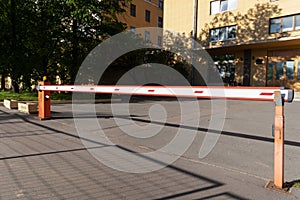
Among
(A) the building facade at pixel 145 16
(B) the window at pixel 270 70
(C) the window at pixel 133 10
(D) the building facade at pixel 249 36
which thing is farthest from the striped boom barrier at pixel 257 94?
(C) the window at pixel 133 10

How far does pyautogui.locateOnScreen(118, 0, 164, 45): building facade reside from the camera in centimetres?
3512

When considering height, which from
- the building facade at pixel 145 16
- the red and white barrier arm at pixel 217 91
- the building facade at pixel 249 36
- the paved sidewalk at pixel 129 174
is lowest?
the paved sidewalk at pixel 129 174

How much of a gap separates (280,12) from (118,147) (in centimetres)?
2211

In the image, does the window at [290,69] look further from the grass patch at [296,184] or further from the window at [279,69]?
the grass patch at [296,184]

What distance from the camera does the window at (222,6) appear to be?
992 inches

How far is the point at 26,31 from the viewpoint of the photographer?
17234 millimetres

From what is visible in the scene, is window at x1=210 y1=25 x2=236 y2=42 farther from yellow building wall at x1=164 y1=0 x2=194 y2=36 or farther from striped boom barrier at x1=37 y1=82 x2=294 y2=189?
striped boom barrier at x1=37 y1=82 x2=294 y2=189

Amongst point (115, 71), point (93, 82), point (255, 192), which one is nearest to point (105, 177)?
point (255, 192)

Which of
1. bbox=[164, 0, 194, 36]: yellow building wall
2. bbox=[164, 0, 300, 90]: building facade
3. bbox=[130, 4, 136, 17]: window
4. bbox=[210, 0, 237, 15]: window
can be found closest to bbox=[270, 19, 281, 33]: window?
bbox=[164, 0, 300, 90]: building facade

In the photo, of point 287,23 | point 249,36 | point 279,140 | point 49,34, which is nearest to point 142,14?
point 249,36

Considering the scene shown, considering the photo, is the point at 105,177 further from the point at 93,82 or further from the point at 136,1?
the point at 136,1

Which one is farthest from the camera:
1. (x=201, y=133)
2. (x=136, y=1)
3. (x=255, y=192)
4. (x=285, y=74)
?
(x=136, y=1)

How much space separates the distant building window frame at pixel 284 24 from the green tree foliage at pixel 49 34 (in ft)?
47.4

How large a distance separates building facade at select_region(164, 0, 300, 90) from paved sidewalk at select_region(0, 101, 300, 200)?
19.1 metres
